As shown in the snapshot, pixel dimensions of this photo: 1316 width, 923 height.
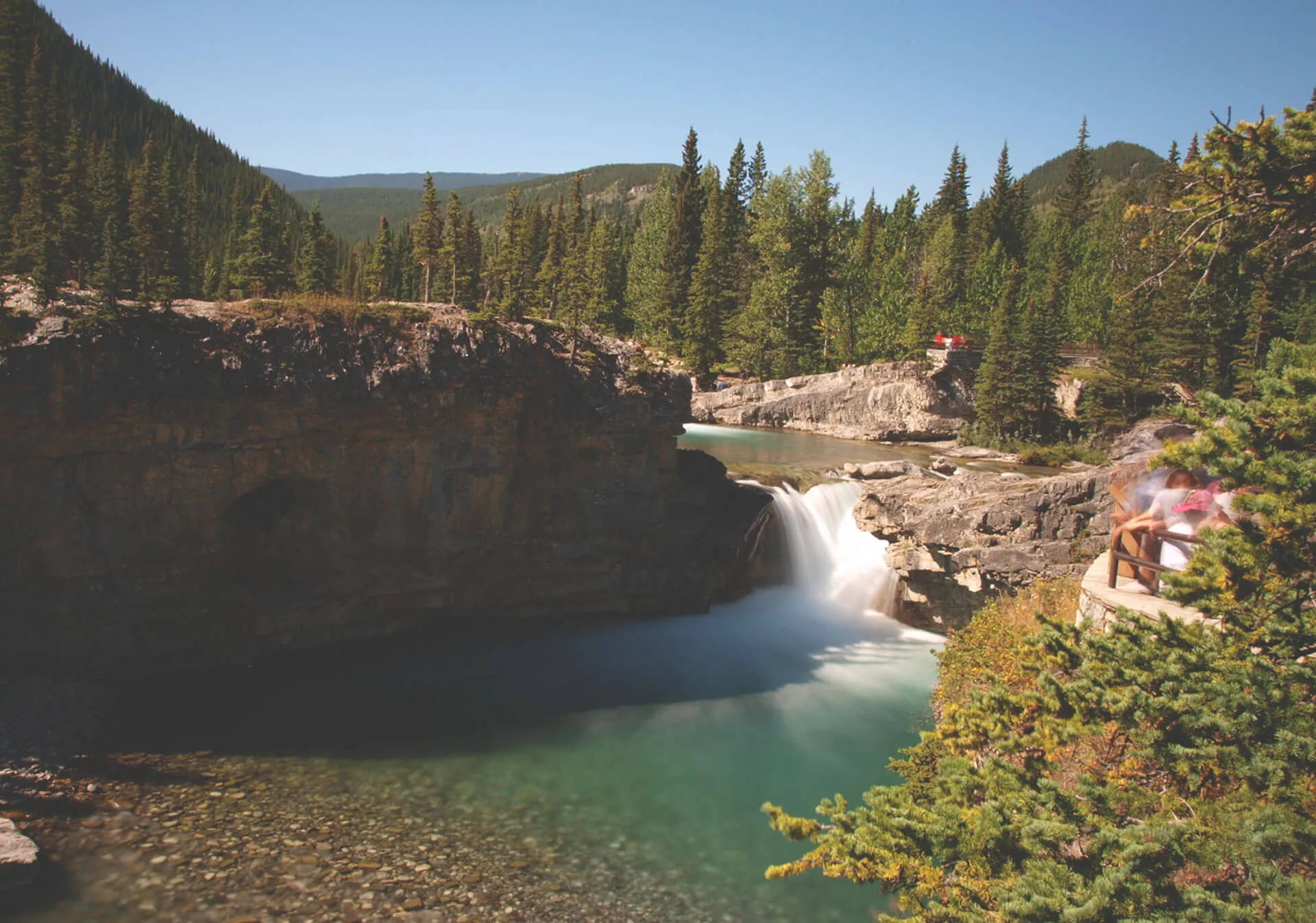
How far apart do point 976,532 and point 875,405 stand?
31.1 meters

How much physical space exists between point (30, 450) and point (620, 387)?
1222cm

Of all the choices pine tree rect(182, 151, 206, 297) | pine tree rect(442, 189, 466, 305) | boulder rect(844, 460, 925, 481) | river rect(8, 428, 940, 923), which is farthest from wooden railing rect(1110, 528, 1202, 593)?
pine tree rect(182, 151, 206, 297)

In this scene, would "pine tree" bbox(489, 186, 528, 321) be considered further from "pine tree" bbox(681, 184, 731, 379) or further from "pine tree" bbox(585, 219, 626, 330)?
"pine tree" bbox(681, 184, 731, 379)

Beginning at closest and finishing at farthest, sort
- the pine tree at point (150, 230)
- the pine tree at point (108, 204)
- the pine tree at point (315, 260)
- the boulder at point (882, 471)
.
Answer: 1. the boulder at point (882, 471)
2. the pine tree at point (108, 204)
3. the pine tree at point (150, 230)
4. the pine tree at point (315, 260)

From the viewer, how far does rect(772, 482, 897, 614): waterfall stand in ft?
73.4

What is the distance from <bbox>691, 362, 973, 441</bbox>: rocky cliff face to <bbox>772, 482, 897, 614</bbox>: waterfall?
24.8m

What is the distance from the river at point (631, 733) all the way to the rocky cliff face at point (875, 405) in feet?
91.8

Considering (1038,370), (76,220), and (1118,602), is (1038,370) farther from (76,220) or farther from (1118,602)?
(76,220)

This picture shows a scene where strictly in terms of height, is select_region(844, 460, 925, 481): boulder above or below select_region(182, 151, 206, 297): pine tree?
below

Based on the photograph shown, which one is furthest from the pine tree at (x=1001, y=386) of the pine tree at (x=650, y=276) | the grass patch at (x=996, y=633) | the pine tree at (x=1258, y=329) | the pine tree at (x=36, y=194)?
the pine tree at (x=36, y=194)

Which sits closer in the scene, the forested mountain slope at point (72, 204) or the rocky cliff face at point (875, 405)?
the forested mountain slope at point (72, 204)

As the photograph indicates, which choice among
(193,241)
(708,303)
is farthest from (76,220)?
(193,241)

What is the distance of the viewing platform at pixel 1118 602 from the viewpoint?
9570 mm

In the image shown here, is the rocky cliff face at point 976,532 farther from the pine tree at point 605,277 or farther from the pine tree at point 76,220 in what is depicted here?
the pine tree at point 605,277
